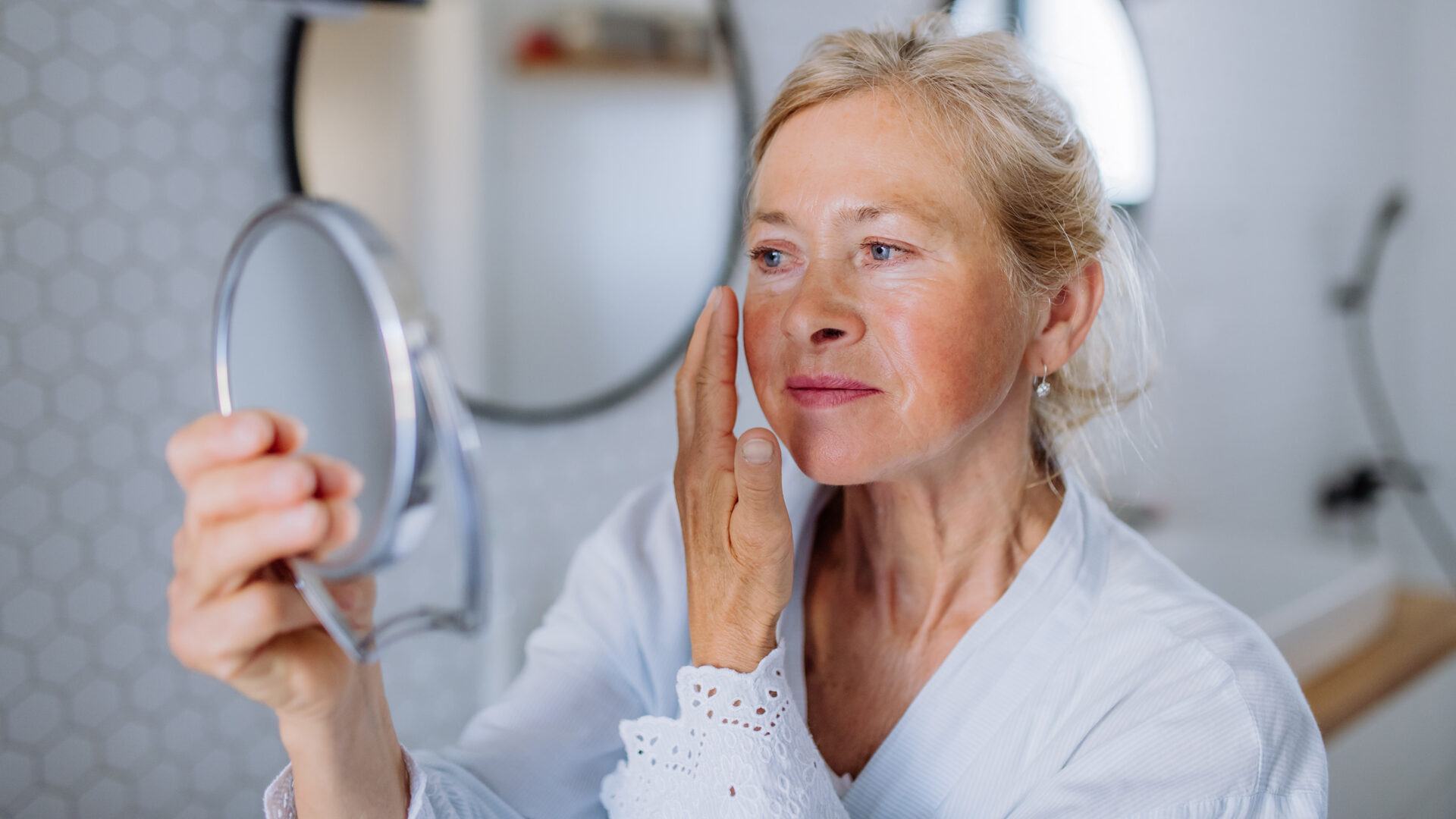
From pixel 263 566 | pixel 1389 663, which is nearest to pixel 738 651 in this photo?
pixel 263 566

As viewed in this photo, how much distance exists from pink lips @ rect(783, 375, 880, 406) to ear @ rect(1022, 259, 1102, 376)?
20 cm

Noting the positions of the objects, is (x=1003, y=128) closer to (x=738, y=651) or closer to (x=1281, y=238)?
(x=738, y=651)

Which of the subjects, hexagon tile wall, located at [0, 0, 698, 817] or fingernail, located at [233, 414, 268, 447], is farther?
hexagon tile wall, located at [0, 0, 698, 817]

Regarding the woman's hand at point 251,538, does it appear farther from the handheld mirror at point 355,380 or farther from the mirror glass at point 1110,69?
the mirror glass at point 1110,69

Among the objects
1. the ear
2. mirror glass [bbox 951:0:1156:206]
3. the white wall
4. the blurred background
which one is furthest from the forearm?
mirror glass [bbox 951:0:1156:206]

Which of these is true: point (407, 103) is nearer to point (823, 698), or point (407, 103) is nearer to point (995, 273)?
point (995, 273)

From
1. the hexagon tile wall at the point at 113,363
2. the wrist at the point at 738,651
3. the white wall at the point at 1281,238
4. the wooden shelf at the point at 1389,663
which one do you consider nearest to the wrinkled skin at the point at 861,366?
the wrist at the point at 738,651

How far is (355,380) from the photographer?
44 cm

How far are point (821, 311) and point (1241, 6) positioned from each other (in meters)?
1.97

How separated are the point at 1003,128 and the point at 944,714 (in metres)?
0.51

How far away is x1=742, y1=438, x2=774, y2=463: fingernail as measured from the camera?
0.71 m

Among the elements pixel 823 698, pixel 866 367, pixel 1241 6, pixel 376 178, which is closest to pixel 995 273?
pixel 866 367

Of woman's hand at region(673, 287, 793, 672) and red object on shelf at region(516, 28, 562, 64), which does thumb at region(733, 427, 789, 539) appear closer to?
woman's hand at region(673, 287, 793, 672)

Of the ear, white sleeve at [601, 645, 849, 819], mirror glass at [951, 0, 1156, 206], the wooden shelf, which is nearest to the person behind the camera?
white sleeve at [601, 645, 849, 819]
